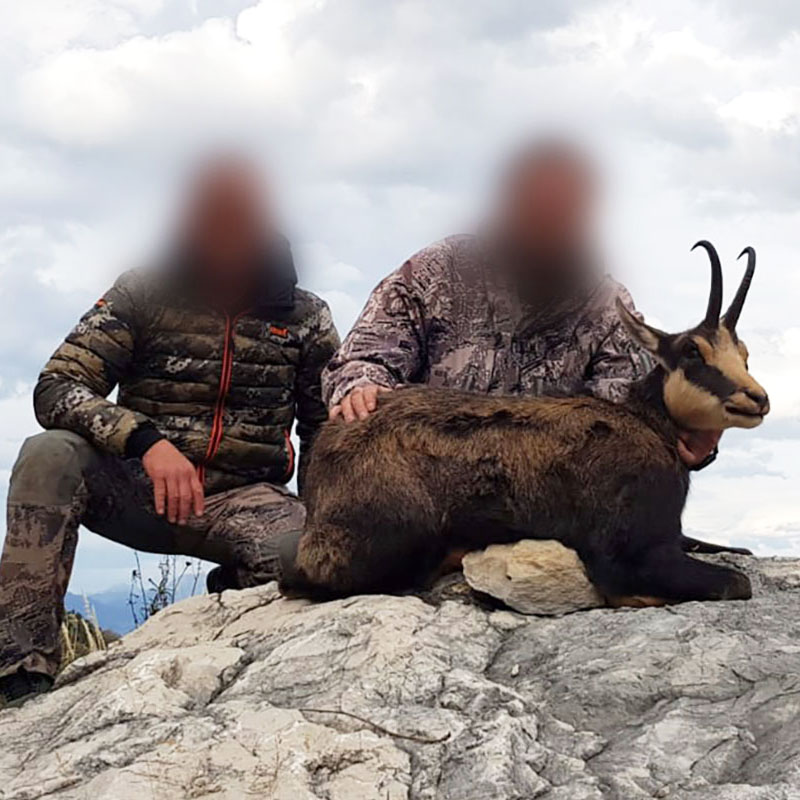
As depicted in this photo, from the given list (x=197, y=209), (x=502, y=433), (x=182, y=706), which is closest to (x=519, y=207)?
(x=502, y=433)

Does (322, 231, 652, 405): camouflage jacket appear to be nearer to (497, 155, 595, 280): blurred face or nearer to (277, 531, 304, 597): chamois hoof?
(497, 155, 595, 280): blurred face

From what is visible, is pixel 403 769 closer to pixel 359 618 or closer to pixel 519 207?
pixel 359 618

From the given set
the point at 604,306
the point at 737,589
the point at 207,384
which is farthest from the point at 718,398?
the point at 207,384

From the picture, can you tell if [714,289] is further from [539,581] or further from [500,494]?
[539,581]

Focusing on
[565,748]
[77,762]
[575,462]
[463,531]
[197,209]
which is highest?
[197,209]

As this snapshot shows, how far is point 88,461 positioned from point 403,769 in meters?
3.25

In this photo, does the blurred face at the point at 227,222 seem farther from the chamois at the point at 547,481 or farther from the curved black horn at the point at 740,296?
the curved black horn at the point at 740,296

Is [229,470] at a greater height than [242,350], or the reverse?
[242,350]

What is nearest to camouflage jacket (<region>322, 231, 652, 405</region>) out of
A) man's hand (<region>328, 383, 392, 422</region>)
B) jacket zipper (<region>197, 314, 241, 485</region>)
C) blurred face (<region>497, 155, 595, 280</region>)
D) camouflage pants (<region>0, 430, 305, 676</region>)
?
blurred face (<region>497, 155, 595, 280</region>)

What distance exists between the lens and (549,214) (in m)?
5.78

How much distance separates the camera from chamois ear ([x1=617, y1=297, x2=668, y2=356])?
4.95 meters

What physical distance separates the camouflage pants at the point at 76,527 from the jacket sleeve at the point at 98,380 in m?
0.14

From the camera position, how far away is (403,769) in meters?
3.48

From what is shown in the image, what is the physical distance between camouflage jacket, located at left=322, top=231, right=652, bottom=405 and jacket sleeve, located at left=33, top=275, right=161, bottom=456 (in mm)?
1127
